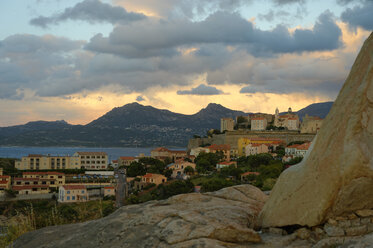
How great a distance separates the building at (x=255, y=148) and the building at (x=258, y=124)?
1036 inches

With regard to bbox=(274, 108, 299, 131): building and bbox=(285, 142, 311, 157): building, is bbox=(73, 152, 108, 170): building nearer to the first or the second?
bbox=(285, 142, 311, 157): building

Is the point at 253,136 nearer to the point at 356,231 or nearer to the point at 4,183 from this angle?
the point at 4,183

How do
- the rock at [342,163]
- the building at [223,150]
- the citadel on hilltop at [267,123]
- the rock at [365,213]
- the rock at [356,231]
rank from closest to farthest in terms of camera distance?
the rock at [356,231], the rock at [342,163], the rock at [365,213], the building at [223,150], the citadel on hilltop at [267,123]

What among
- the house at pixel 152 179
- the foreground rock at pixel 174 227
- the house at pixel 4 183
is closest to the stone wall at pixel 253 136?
the house at pixel 152 179

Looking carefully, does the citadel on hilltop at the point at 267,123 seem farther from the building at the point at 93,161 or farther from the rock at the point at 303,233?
the rock at the point at 303,233

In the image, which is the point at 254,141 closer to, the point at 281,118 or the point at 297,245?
the point at 281,118

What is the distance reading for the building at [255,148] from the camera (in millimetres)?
84625

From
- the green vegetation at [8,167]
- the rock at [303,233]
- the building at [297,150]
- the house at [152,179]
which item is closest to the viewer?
the rock at [303,233]

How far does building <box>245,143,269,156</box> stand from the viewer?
84.6m

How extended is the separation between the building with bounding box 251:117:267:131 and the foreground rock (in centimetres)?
10737

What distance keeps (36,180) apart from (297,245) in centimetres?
6264

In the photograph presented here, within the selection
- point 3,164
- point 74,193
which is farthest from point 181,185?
point 3,164

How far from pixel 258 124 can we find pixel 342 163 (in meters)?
111

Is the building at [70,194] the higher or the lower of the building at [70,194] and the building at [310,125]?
the lower
